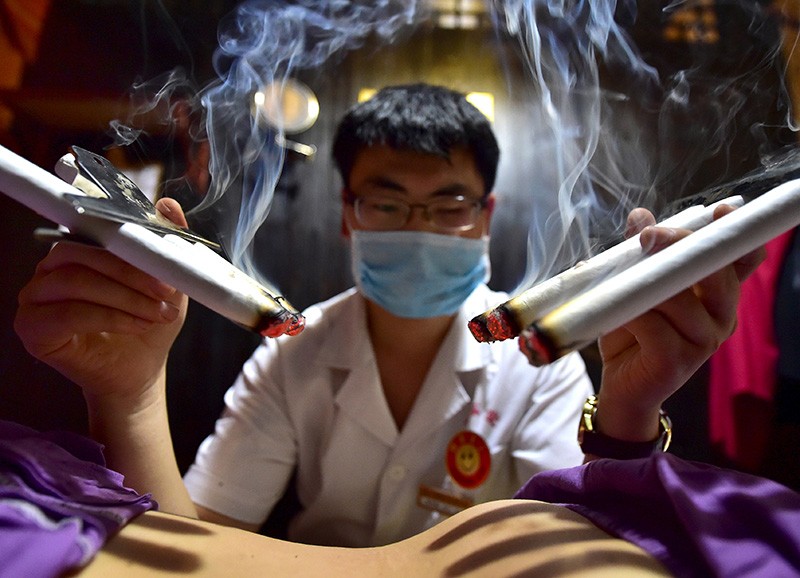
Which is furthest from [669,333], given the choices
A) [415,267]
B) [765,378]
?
[765,378]

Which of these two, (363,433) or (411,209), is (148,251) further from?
(363,433)

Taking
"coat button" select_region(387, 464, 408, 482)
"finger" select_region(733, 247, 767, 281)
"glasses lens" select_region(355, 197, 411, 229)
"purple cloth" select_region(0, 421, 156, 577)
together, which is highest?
"glasses lens" select_region(355, 197, 411, 229)

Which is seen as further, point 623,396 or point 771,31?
point 771,31

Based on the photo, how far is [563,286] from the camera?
25.1 inches

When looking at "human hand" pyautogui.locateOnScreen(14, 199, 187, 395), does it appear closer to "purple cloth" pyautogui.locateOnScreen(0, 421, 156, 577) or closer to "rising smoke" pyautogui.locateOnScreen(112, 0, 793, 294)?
"purple cloth" pyautogui.locateOnScreen(0, 421, 156, 577)

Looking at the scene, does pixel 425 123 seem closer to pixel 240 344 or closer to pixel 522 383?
pixel 522 383

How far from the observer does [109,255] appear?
0.70 metres

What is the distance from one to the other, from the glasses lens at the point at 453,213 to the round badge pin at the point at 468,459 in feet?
1.68

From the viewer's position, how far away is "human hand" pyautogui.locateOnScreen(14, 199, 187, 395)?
2.31 ft

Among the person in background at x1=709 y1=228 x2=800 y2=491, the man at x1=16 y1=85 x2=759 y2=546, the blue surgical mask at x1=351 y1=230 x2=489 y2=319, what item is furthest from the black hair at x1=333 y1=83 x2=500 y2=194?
the person in background at x1=709 y1=228 x2=800 y2=491

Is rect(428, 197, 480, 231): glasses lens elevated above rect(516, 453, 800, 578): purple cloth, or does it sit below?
above

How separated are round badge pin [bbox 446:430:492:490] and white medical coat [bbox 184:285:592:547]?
26mm

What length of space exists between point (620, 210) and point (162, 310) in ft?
2.53

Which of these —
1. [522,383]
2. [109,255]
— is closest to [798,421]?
[522,383]
